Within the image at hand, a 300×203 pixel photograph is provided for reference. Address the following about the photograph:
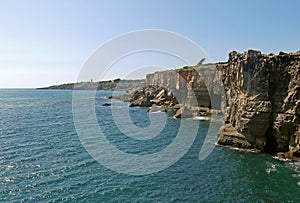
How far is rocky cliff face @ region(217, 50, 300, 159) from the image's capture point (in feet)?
109

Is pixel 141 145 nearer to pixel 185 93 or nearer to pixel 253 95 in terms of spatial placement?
pixel 253 95

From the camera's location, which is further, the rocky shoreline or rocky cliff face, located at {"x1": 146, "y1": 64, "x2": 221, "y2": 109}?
rocky cliff face, located at {"x1": 146, "y1": 64, "x2": 221, "y2": 109}

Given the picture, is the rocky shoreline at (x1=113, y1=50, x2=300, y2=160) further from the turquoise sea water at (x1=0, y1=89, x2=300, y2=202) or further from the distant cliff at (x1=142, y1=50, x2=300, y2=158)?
the turquoise sea water at (x1=0, y1=89, x2=300, y2=202)

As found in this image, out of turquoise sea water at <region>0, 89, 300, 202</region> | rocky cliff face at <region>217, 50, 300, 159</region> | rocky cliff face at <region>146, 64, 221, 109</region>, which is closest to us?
turquoise sea water at <region>0, 89, 300, 202</region>

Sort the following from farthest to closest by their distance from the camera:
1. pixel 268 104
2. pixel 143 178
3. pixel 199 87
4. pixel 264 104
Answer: pixel 199 87 → pixel 264 104 → pixel 268 104 → pixel 143 178

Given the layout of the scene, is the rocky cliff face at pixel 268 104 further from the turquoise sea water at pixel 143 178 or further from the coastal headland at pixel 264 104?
the turquoise sea water at pixel 143 178

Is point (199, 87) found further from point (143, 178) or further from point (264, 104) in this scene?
point (143, 178)

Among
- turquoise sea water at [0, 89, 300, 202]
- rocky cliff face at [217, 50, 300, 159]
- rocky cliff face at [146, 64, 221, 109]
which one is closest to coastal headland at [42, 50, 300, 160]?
rocky cliff face at [217, 50, 300, 159]

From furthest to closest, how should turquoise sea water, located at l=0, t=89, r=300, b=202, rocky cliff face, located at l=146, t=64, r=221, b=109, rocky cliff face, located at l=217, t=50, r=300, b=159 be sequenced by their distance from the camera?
rocky cliff face, located at l=146, t=64, r=221, b=109
rocky cliff face, located at l=217, t=50, r=300, b=159
turquoise sea water, located at l=0, t=89, r=300, b=202

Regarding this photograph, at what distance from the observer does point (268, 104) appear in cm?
3447

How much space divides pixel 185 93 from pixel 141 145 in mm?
44251

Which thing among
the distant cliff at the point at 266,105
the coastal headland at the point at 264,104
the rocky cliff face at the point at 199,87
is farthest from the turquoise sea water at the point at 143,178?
the rocky cliff face at the point at 199,87

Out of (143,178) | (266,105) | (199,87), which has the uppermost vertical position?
(199,87)

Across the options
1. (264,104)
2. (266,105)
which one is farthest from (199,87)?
(266,105)
